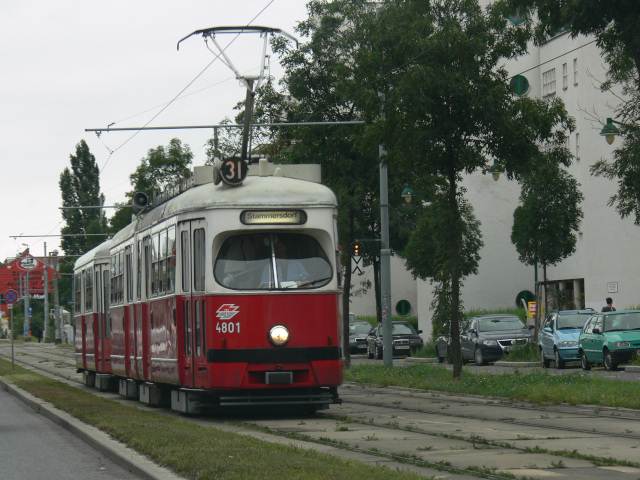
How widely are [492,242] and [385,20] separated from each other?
48516 millimetres

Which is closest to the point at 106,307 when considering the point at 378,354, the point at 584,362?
the point at 584,362

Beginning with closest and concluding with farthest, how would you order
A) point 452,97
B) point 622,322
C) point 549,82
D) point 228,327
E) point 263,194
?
point 228,327, point 263,194, point 452,97, point 622,322, point 549,82

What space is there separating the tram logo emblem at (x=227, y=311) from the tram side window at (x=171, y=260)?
1.69 m

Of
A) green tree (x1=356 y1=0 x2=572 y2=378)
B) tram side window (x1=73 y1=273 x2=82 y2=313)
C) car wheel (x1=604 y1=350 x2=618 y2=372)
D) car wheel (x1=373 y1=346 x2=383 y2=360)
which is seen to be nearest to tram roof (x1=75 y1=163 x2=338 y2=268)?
green tree (x1=356 y1=0 x2=572 y2=378)

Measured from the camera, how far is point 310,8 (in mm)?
33531

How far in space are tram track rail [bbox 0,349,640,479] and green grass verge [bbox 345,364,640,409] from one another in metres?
0.44

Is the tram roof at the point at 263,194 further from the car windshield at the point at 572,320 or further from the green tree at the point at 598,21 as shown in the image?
the car windshield at the point at 572,320

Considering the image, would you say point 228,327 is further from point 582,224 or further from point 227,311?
point 582,224

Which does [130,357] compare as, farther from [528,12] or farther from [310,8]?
[310,8]

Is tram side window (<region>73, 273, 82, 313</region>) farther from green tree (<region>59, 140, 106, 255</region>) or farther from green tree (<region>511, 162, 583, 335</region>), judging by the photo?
green tree (<region>59, 140, 106, 255</region>)

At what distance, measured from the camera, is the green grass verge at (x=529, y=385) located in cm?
1852

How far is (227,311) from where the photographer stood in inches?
648

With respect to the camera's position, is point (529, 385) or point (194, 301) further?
point (529, 385)

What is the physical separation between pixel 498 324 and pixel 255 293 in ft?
84.9
